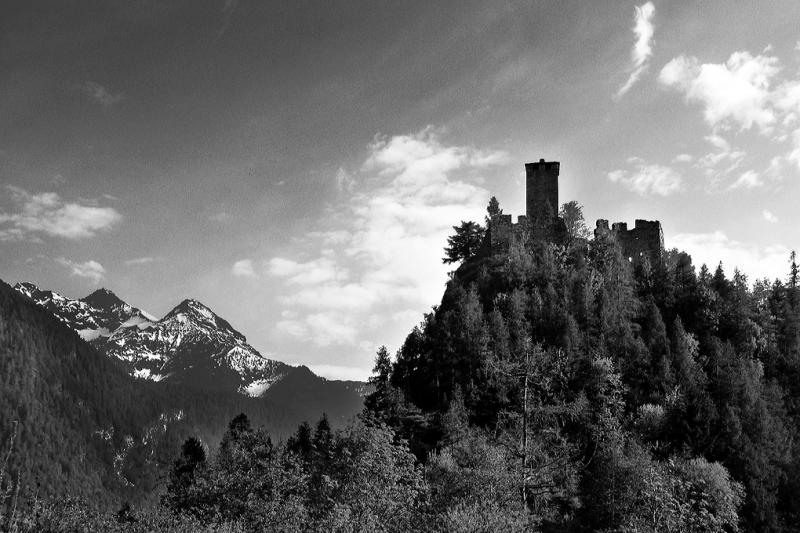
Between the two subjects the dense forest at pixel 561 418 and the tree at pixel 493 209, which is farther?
the tree at pixel 493 209

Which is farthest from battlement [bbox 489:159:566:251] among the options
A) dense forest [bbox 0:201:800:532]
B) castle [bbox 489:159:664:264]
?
dense forest [bbox 0:201:800:532]

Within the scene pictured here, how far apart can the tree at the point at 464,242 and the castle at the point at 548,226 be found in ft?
21.2

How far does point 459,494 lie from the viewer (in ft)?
166

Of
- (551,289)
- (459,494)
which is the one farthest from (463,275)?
(459,494)

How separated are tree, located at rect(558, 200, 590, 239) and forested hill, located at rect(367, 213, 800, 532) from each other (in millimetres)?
1164

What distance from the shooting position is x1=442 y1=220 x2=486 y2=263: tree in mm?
104688

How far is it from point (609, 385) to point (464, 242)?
32.4 meters

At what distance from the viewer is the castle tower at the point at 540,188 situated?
99.2 metres

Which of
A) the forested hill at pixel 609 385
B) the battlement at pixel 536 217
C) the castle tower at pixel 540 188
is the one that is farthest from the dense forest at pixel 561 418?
the castle tower at pixel 540 188

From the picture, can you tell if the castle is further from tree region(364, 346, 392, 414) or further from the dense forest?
tree region(364, 346, 392, 414)

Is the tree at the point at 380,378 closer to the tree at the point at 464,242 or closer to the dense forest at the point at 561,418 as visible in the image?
the dense forest at the point at 561,418

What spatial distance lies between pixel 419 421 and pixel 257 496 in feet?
92.1

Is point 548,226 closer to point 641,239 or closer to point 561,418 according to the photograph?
point 641,239

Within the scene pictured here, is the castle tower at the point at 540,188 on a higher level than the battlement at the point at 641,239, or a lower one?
higher
